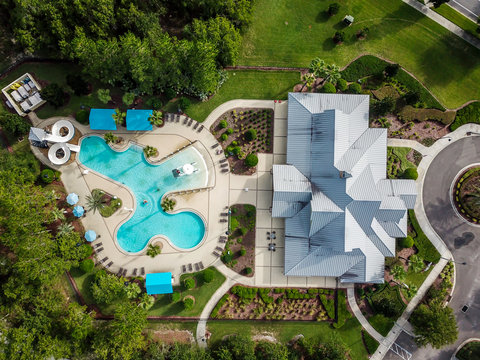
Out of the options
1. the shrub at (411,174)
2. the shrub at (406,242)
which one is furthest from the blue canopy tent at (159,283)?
the shrub at (411,174)

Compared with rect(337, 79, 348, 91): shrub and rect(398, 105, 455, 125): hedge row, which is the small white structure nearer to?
rect(337, 79, 348, 91): shrub

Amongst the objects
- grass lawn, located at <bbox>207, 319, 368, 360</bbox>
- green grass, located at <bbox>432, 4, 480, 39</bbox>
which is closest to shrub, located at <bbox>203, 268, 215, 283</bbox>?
grass lawn, located at <bbox>207, 319, 368, 360</bbox>

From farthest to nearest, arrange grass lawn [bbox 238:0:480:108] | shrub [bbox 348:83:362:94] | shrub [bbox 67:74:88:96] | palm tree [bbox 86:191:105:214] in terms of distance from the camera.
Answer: grass lawn [bbox 238:0:480:108] < shrub [bbox 348:83:362:94] < palm tree [bbox 86:191:105:214] < shrub [bbox 67:74:88:96]

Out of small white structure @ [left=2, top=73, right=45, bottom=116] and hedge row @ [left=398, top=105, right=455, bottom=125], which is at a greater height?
hedge row @ [left=398, top=105, right=455, bottom=125]

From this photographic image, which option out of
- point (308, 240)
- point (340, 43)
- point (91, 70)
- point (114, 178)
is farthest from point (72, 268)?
point (340, 43)

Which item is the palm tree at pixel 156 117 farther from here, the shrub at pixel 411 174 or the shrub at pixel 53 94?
the shrub at pixel 411 174

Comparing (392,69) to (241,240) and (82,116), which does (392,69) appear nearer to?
(241,240)
